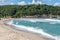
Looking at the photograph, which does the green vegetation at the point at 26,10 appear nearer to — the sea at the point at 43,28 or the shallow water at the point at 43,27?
the shallow water at the point at 43,27

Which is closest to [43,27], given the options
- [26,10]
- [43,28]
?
[43,28]

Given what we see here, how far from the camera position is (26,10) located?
9850 cm

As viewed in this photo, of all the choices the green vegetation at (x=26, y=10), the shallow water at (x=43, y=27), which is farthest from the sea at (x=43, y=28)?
the green vegetation at (x=26, y=10)

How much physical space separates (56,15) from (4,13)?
Result: 23.9 m

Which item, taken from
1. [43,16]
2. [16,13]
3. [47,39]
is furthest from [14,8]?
[47,39]

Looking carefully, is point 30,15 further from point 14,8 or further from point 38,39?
point 38,39

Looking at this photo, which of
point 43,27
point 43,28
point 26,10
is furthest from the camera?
point 26,10

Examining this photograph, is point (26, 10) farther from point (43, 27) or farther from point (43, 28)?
point (43, 28)

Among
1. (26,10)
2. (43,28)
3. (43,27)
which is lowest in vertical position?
(43,28)

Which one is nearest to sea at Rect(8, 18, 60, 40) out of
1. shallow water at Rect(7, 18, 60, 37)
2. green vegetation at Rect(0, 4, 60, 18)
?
shallow water at Rect(7, 18, 60, 37)

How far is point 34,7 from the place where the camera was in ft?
336

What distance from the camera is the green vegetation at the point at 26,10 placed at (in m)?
91.3

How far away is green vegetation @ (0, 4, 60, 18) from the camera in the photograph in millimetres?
91312

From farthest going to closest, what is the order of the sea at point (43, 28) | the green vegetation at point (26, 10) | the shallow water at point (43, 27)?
the green vegetation at point (26, 10) → the shallow water at point (43, 27) → the sea at point (43, 28)
